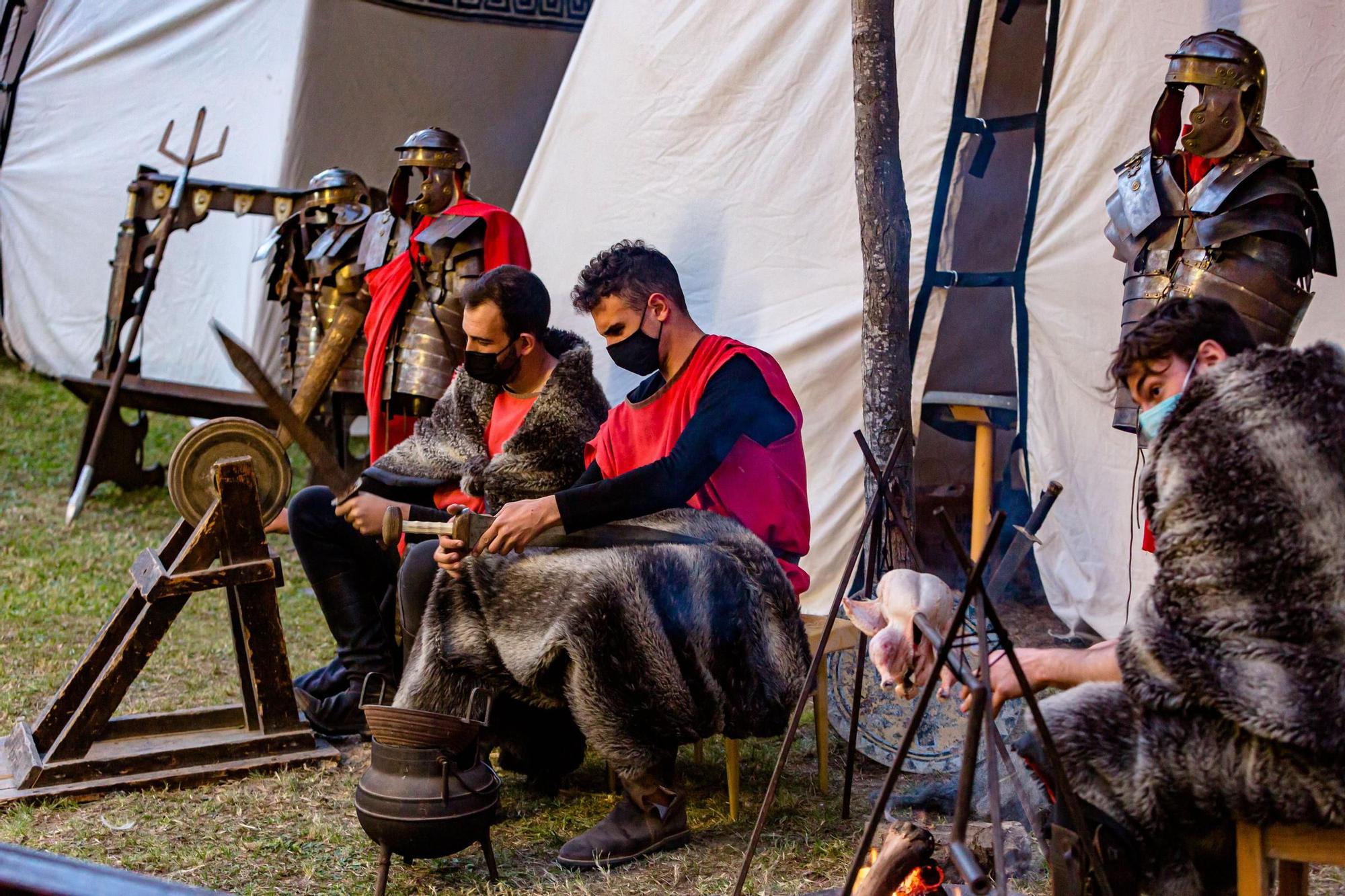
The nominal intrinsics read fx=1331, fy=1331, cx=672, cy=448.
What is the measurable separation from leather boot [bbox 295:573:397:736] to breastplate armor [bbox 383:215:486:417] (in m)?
1.10

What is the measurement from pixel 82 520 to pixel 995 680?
222 inches

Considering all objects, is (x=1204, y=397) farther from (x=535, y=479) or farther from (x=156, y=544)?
(x=156, y=544)

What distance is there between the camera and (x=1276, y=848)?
1.81m

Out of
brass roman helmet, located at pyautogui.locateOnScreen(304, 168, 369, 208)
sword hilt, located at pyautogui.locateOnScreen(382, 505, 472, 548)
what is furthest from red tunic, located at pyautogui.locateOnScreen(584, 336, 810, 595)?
brass roman helmet, located at pyautogui.locateOnScreen(304, 168, 369, 208)

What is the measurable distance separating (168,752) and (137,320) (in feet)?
12.7

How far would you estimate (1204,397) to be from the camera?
1.80m

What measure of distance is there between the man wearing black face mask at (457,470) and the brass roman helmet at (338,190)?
7.31 ft

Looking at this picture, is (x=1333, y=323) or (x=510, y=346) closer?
(x=510, y=346)

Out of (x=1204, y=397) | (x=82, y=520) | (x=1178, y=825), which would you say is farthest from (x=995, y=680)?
(x=82, y=520)

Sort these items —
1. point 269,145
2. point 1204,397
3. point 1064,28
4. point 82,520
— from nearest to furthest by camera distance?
point 1204,397, point 1064,28, point 82,520, point 269,145

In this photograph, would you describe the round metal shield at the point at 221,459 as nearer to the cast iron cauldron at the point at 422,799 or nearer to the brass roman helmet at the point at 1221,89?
the cast iron cauldron at the point at 422,799

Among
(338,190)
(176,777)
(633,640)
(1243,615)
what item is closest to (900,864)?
(1243,615)

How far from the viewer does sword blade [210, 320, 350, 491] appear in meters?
2.96

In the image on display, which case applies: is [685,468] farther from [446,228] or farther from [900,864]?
[446,228]
